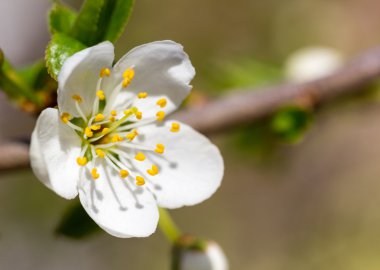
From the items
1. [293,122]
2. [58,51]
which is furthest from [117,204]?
[293,122]

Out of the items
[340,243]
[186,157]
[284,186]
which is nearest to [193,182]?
[186,157]

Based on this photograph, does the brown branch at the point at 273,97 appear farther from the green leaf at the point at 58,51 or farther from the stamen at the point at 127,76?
the green leaf at the point at 58,51

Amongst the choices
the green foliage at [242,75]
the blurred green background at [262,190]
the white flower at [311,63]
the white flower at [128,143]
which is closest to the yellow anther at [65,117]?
the white flower at [128,143]

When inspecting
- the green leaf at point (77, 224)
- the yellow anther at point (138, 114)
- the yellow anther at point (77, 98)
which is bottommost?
the green leaf at point (77, 224)

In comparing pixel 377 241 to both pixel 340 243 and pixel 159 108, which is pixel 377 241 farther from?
pixel 159 108

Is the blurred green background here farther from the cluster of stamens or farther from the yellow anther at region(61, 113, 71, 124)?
the yellow anther at region(61, 113, 71, 124)

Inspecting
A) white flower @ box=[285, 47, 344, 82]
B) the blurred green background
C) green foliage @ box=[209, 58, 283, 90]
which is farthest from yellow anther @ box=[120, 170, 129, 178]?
the blurred green background
